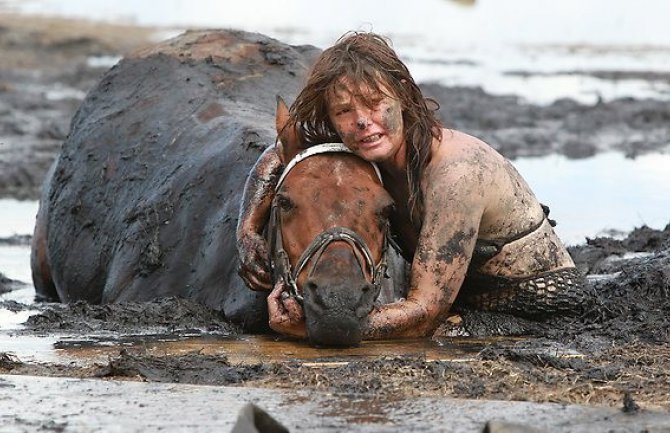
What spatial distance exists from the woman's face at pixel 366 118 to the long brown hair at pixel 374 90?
0.03 meters

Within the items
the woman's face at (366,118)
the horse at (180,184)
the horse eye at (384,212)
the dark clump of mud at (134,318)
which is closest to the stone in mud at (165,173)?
the horse at (180,184)

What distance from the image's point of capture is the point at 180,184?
829 cm

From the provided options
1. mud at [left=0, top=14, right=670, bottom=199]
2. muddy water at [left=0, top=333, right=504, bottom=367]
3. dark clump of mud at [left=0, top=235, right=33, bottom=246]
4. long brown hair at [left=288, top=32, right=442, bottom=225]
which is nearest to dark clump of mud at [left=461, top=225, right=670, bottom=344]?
muddy water at [left=0, top=333, right=504, bottom=367]

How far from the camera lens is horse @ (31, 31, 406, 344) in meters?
6.29

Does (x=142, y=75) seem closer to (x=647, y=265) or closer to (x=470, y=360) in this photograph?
(x=647, y=265)

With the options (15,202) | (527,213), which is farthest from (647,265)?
(15,202)

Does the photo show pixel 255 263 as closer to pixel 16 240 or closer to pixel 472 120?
pixel 16 240

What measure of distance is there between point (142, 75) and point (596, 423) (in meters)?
5.78

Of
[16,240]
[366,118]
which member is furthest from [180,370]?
[16,240]

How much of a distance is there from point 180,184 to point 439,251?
2.50 m

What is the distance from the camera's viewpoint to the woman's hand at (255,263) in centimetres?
642

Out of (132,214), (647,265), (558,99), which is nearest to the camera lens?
(647,265)

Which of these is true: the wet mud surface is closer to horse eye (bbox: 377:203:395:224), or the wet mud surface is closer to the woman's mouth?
horse eye (bbox: 377:203:395:224)

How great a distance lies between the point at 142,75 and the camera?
9.74 m
